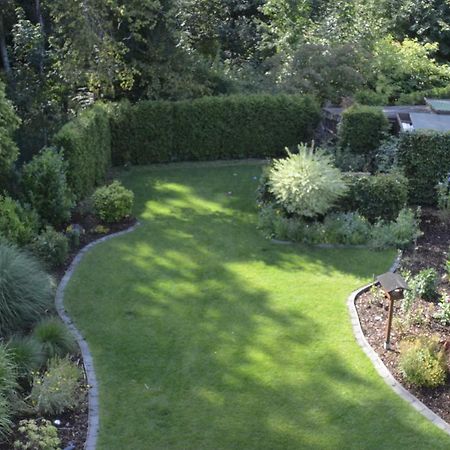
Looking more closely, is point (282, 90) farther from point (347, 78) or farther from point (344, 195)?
point (344, 195)

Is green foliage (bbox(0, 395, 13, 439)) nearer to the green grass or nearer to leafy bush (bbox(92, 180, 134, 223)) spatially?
the green grass

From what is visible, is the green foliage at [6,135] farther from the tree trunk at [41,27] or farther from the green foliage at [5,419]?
the tree trunk at [41,27]

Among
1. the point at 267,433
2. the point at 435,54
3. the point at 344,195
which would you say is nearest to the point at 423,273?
the point at 344,195

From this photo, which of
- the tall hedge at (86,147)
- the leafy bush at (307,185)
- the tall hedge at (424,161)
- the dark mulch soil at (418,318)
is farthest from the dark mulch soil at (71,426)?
the tall hedge at (424,161)

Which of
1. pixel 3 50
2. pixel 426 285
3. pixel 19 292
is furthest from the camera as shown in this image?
pixel 3 50

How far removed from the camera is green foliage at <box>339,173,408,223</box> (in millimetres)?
12039

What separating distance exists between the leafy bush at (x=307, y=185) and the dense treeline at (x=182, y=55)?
5234 mm

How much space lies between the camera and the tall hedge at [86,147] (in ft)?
40.5

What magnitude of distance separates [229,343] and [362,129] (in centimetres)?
816

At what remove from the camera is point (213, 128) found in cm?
1662

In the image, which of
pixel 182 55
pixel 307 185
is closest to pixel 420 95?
pixel 182 55

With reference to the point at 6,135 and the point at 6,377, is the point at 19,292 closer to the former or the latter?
the point at 6,377

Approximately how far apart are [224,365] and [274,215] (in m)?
4.73

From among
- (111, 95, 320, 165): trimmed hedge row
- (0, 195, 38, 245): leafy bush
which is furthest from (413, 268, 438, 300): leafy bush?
(111, 95, 320, 165): trimmed hedge row
